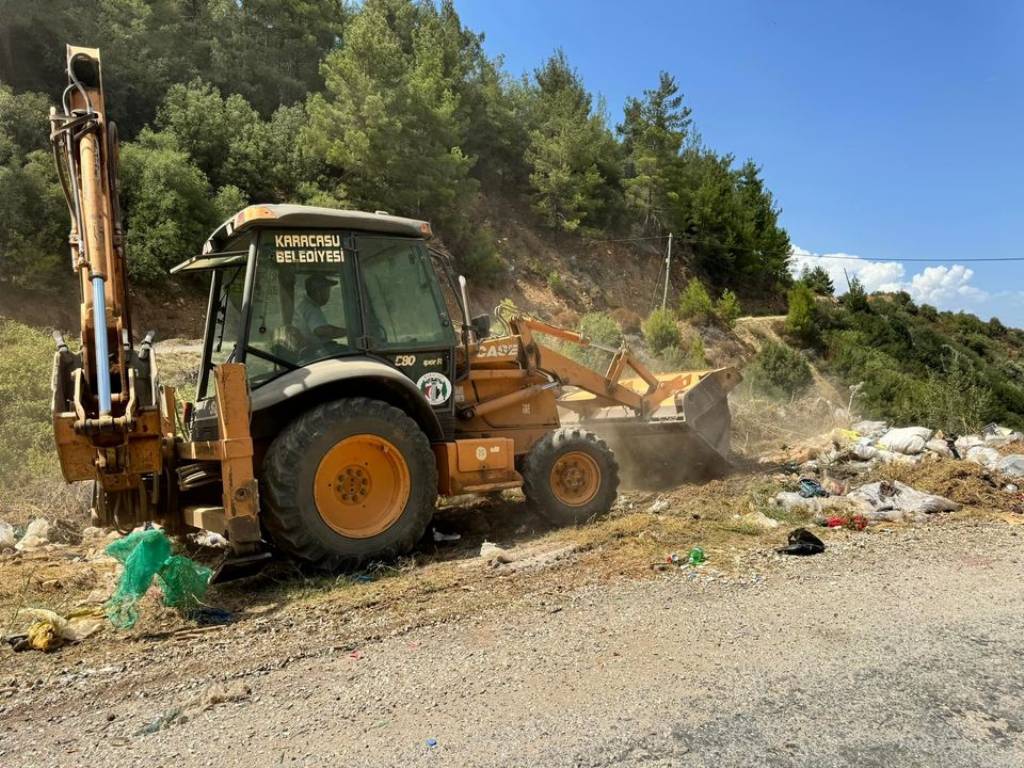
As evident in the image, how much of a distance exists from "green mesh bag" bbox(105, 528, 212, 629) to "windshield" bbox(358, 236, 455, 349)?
217 cm

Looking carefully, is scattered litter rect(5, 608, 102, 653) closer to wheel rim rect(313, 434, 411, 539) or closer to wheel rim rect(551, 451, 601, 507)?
wheel rim rect(313, 434, 411, 539)

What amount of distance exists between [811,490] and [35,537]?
751 centimetres

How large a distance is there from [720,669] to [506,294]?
2595cm

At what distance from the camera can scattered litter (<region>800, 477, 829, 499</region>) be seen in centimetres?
749

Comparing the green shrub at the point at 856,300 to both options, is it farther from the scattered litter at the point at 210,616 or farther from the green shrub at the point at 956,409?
the scattered litter at the point at 210,616

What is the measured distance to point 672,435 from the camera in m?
8.40

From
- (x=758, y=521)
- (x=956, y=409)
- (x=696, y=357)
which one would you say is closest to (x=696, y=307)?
(x=696, y=357)

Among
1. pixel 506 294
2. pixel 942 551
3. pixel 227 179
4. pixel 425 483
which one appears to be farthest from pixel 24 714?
pixel 506 294

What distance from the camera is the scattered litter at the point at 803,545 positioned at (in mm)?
5465

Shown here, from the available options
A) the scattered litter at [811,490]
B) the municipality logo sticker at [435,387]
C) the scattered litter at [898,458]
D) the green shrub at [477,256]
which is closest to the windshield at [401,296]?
the municipality logo sticker at [435,387]

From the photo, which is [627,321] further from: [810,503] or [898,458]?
[810,503]

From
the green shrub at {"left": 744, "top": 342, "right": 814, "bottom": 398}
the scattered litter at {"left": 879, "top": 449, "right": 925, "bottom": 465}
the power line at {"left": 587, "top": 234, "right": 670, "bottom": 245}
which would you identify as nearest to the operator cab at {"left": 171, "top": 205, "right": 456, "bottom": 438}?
the scattered litter at {"left": 879, "top": 449, "right": 925, "bottom": 465}

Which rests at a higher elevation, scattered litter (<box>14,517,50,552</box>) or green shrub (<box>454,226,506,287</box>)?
green shrub (<box>454,226,506,287</box>)

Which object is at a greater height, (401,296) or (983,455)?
(401,296)
